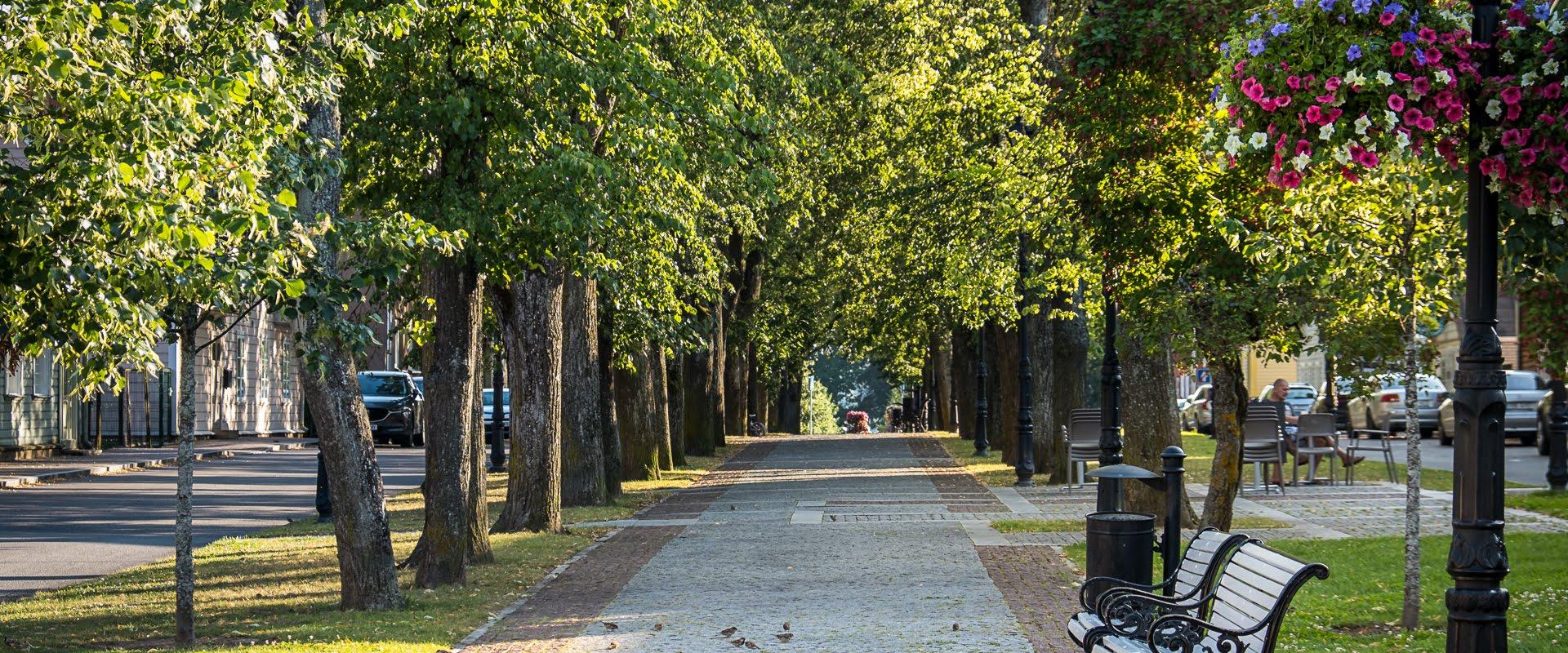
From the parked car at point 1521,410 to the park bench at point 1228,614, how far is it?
29825 mm

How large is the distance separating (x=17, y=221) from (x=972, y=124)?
18.2 m

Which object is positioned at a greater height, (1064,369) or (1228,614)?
(1064,369)

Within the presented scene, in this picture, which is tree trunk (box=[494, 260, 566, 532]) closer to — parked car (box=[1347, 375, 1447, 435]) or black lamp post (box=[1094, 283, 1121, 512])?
black lamp post (box=[1094, 283, 1121, 512])

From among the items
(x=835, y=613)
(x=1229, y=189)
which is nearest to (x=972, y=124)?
(x=1229, y=189)

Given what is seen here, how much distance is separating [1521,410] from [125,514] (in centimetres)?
2933

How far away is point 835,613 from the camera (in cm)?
1134

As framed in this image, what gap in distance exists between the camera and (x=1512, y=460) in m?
31.1

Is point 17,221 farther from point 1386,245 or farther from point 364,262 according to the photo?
point 1386,245

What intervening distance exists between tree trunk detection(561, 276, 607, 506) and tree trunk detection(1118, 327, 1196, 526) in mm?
7138

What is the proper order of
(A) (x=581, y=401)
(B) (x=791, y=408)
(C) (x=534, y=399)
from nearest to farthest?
(C) (x=534, y=399)
(A) (x=581, y=401)
(B) (x=791, y=408)

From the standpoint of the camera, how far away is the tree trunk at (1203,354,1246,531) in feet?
49.0

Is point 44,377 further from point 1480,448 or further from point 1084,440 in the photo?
point 1480,448

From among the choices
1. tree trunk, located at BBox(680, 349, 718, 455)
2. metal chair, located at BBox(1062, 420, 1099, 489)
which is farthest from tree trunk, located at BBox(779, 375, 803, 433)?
metal chair, located at BBox(1062, 420, 1099, 489)

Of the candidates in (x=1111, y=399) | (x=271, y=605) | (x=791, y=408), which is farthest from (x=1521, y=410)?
(x=791, y=408)
